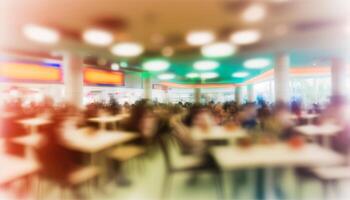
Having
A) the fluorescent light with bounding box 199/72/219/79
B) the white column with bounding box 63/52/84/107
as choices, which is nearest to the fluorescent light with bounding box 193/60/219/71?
the fluorescent light with bounding box 199/72/219/79

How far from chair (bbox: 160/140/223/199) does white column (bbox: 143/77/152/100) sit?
17 cm

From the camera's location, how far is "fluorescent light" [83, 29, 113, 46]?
53 centimetres

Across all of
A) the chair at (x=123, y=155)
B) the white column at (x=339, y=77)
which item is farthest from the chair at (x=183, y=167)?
the white column at (x=339, y=77)

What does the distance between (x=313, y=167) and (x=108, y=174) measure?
2.02 feet

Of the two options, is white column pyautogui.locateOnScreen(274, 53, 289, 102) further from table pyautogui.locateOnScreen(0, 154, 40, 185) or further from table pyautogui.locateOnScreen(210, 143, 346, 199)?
table pyautogui.locateOnScreen(0, 154, 40, 185)

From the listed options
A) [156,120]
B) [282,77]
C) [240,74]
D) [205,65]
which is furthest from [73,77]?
[282,77]

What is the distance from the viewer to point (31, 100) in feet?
2.08

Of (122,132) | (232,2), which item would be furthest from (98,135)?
(232,2)

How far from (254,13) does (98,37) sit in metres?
0.42

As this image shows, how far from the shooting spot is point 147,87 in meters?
0.64

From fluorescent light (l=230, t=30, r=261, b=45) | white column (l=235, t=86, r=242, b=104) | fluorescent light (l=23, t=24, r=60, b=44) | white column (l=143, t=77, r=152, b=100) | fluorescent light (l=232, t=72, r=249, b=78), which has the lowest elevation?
white column (l=235, t=86, r=242, b=104)

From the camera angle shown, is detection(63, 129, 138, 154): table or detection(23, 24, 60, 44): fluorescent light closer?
detection(23, 24, 60, 44): fluorescent light

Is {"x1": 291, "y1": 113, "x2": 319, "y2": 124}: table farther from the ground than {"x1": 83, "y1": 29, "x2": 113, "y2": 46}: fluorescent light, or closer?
closer

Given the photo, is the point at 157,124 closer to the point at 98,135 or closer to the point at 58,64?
the point at 98,135
